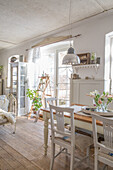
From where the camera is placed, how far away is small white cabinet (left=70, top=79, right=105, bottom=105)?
10.9ft

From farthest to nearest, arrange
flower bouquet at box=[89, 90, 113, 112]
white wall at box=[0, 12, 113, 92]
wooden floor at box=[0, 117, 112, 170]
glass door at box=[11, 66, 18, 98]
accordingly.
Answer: glass door at box=[11, 66, 18, 98] → white wall at box=[0, 12, 113, 92] → wooden floor at box=[0, 117, 112, 170] → flower bouquet at box=[89, 90, 113, 112]

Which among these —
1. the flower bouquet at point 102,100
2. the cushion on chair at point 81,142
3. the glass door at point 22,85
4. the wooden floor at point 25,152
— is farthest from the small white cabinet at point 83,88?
the glass door at point 22,85

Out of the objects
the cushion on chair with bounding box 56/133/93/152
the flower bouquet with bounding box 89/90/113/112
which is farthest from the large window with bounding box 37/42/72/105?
the cushion on chair with bounding box 56/133/93/152

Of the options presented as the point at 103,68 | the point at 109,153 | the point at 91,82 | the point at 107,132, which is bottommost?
the point at 109,153

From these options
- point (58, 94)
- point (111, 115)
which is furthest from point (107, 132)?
point (58, 94)

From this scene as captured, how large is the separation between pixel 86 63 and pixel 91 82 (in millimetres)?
508

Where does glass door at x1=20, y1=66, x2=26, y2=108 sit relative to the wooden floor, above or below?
above

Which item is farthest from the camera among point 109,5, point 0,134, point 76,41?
point 76,41

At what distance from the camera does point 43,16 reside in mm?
3408

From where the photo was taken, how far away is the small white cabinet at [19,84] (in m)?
5.29

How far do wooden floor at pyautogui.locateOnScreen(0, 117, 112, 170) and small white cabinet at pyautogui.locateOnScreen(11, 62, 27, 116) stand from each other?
146 cm

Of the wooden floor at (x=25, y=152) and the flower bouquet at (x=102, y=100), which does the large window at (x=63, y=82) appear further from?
the flower bouquet at (x=102, y=100)

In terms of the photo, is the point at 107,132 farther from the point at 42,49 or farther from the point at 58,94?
the point at 42,49

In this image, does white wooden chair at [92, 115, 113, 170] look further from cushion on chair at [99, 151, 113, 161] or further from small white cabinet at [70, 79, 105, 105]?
small white cabinet at [70, 79, 105, 105]
